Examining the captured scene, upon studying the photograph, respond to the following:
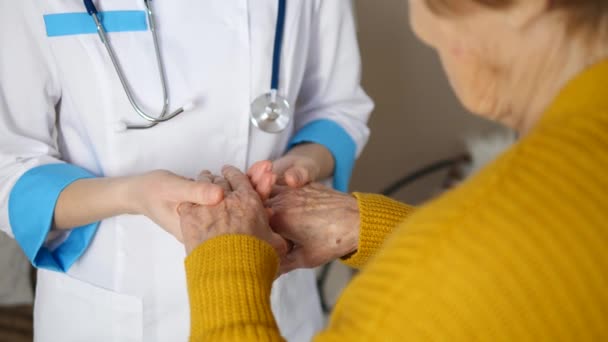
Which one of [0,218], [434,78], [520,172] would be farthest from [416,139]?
[520,172]

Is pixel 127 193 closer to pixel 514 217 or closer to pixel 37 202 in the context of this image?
pixel 37 202

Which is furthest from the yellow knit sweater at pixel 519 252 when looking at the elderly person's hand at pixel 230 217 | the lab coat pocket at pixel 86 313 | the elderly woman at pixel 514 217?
the lab coat pocket at pixel 86 313

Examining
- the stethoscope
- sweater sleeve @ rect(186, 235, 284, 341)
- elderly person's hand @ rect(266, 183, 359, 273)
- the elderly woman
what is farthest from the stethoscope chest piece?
the elderly woman

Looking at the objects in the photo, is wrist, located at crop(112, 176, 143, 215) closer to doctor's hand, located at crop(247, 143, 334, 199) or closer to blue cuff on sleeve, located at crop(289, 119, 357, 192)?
doctor's hand, located at crop(247, 143, 334, 199)

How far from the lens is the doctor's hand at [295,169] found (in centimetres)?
87

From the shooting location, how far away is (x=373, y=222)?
0.86 meters

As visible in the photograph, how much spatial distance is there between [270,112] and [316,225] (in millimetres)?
185

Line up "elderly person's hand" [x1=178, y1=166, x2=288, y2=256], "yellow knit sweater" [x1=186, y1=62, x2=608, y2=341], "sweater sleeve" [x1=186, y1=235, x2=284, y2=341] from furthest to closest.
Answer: "elderly person's hand" [x1=178, y1=166, x2=288, y2=256]
"sweater sleeve" [x1=186, y1=235, x2=284, y2=341]
"yellow knit sweater" [x1=186, y1=62, x2=608, y2=341]

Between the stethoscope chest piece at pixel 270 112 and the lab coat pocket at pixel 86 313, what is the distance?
1.06 feet

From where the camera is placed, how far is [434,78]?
1805 millimetres

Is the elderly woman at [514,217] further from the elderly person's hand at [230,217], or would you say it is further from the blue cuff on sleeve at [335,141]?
the blue cuff on sleeve at [335,141]

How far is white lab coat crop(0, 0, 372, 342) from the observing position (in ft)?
2.65

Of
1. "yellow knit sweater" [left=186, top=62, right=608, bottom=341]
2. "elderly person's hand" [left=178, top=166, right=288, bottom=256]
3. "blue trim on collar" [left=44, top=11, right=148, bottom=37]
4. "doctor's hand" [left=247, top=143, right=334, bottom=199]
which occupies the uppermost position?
"blue trim on collar" [left=44, top=11, right=148, bottom=37]

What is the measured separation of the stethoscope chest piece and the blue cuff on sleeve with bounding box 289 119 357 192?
0.13 m
